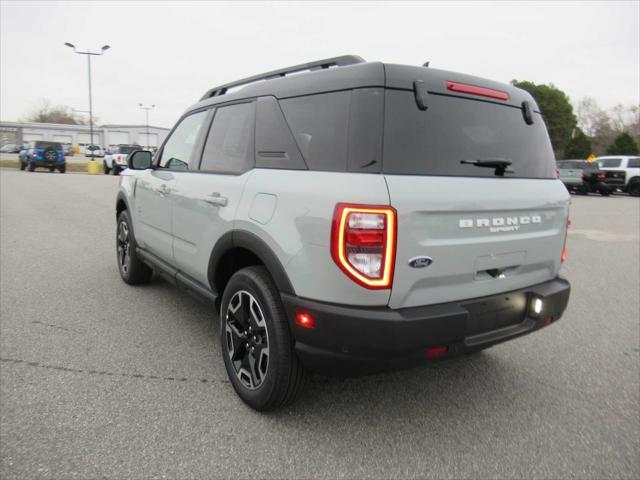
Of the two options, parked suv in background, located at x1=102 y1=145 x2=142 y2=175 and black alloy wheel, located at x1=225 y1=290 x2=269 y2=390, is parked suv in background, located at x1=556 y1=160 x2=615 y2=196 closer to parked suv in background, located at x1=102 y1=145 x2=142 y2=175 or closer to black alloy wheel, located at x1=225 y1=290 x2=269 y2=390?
black alloy wheel, located at x1=225 y1=290 x2=269 y2=390

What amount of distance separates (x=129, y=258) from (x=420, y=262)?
12.3 ft

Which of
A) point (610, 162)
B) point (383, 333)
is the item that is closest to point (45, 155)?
point (383, 333)

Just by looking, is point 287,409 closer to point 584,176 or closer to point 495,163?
point 495,163

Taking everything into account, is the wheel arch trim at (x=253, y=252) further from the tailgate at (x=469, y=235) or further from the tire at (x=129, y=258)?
the tire at (x=129, y=258)

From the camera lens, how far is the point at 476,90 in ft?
8.31

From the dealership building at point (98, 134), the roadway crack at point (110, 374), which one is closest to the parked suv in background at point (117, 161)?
the roadway crack at point (110, 374)

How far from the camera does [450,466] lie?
2252 mm

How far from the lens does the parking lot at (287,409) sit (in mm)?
2244

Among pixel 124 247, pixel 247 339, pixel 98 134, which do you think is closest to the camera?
pixel 247 339

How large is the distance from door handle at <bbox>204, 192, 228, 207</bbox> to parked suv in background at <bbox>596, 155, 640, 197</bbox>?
24.8 metres

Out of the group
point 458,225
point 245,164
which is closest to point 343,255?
point 458,225

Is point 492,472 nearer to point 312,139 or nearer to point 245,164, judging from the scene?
point 312,139

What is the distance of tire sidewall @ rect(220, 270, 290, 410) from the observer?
7.91 ft

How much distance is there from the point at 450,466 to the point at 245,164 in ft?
6.52
